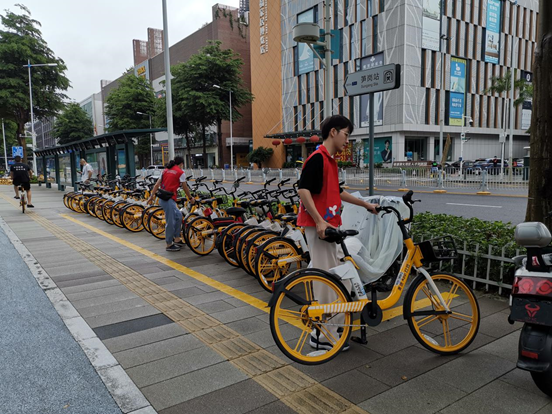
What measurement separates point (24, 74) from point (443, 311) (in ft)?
123

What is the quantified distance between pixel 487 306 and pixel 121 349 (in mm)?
3477

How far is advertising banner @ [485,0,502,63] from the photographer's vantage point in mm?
43219

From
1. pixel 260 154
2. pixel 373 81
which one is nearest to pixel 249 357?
pixel 373 81

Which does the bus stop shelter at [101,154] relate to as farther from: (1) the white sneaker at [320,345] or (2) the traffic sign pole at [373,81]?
(1) the white sneaker at [320,345]

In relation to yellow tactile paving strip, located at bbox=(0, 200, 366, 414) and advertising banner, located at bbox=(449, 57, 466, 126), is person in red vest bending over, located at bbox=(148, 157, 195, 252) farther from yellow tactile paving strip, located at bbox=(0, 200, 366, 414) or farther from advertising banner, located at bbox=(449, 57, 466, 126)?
advertising banner, located at bbox=(449, 57, 466, 126)

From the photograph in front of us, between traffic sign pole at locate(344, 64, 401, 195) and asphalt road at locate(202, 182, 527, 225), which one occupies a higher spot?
traffic sign pole at locate(344, 64, 401, 195)

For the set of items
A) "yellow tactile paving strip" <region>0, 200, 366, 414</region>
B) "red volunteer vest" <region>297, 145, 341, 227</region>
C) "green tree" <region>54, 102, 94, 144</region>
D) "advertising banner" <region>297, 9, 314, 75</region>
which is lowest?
"yellow tactile paving strip" <region>0, 200, 366, 414</region>

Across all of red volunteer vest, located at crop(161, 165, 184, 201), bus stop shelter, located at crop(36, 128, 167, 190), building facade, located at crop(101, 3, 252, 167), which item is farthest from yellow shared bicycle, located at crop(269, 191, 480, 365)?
building facade, located at crop(101, 3, 252, 167)

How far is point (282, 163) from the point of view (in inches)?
1937

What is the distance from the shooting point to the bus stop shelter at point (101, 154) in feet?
49.3

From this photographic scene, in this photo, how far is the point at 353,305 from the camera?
119 inches

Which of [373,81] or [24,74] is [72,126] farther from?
[373,81]

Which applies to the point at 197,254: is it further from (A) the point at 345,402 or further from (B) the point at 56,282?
(A) the point at 345,402

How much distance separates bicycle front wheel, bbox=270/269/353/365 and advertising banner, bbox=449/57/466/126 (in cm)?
4194
